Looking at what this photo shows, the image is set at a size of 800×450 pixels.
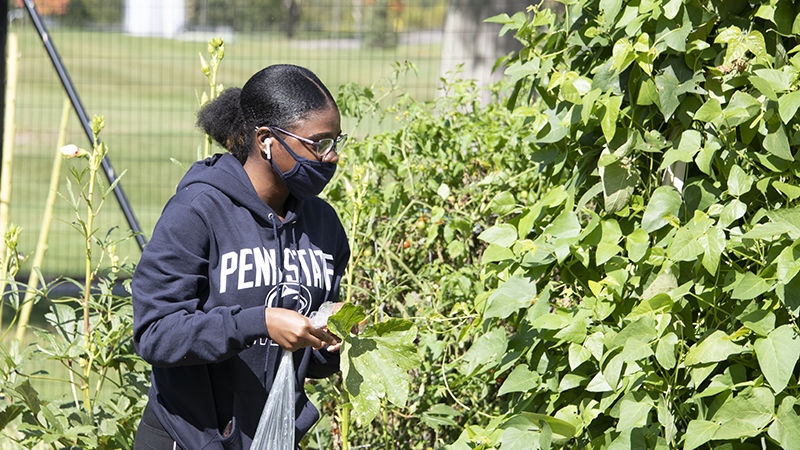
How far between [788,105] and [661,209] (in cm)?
35

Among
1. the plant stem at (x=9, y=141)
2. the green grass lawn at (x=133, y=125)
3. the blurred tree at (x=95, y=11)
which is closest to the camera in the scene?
the plant stem at (x=9, y=141)

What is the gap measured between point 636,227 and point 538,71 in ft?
1.67

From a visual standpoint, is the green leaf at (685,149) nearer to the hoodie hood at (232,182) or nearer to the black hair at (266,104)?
the black hair at (266,104)

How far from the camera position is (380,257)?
312 centimetres

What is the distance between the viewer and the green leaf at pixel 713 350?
1708 millimetres

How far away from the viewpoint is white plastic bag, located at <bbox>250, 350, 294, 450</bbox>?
192cm

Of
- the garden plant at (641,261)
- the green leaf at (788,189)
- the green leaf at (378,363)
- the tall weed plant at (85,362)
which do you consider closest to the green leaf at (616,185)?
the garden plant at (641,261)

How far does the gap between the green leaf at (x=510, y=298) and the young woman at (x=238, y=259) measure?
0.39 m

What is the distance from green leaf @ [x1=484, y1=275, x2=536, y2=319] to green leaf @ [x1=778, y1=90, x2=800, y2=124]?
2.30 feet

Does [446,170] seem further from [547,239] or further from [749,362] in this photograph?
[749,362]

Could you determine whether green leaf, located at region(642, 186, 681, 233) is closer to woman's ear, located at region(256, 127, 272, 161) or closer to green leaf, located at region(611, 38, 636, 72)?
green leaf, located at region(611, 38, 636, 72)

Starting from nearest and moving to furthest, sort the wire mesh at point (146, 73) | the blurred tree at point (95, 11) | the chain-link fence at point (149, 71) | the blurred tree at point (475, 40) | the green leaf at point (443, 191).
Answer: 1. the green leaf at point (443, 191)
2. the blurred tree at point (475, 40)
3. the chain-link fence at point (149, 71)
4. the wire mesh at point (146, 73)
5. the blurred tree at point (95, 11)

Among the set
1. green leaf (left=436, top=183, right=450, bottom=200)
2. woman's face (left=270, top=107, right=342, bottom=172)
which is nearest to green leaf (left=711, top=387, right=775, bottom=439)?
woman's face (left=270, top=107, right=342, bottom=172)

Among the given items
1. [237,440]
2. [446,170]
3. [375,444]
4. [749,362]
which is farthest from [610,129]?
[375,444]
